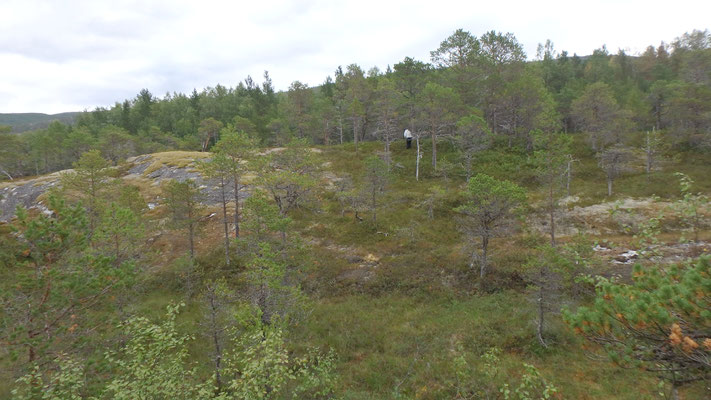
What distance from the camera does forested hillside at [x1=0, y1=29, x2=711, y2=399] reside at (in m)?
6.79

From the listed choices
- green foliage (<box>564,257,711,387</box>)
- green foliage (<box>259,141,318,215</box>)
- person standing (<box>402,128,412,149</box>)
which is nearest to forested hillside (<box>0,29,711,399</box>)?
green foliage (<box>564,257,711,387</box>)

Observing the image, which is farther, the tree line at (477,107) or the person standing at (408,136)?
the person standing at (408,136)

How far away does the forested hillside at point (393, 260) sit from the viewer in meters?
6.79

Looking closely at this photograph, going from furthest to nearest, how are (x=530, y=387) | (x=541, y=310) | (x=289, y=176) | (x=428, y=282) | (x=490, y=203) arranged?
(x=289, y=176), (x=428, y=282), (x=490, y=203), (x=541, y=310), (x=530, y=387)

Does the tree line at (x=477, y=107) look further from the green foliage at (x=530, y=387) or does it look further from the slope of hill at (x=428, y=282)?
the green foliage at (x=530, y=387)

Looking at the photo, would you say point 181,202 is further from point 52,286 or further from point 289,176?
point 52,286

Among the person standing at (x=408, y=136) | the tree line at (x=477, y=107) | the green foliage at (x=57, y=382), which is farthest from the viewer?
the person standing at (x=408, y=136)

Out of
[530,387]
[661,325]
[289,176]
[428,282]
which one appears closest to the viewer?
[661,325]

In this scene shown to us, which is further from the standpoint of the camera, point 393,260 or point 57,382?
point 393,260

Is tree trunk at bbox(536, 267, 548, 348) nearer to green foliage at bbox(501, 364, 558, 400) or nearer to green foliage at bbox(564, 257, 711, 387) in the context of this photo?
green foliage at bbox(501, 364, 558, 400)

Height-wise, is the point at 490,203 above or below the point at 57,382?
above

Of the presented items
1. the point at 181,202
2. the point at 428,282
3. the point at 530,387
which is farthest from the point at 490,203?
the point at 181,202

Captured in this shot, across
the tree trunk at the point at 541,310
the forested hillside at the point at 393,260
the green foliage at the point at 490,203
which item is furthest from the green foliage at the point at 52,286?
the green foliage at the point at 490,203

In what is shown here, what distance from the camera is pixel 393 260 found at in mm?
21797
